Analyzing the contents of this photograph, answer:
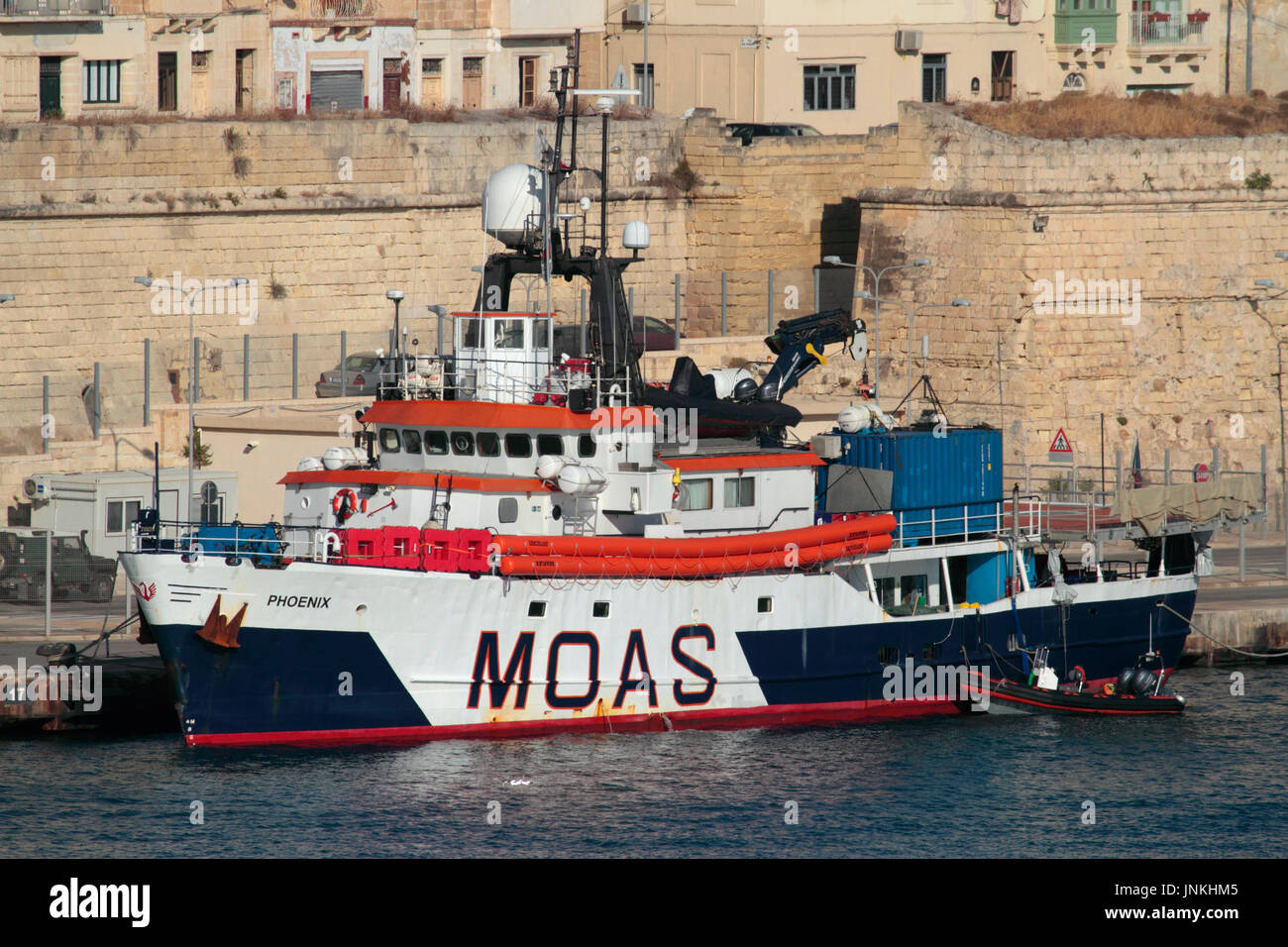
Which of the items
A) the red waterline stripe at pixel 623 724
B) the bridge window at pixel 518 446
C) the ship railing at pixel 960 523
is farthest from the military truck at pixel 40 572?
the ship railing at pixel 960 523

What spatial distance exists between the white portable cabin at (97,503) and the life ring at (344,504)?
24.9 ft

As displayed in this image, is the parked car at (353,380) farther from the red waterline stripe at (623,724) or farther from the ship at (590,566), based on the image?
the red waterline stripe at (623,724)

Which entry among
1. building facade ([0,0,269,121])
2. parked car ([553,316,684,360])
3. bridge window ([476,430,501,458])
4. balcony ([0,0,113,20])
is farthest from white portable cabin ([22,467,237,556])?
balcony ([0,0,113,20])

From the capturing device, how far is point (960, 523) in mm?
41000

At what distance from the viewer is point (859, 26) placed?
232ft

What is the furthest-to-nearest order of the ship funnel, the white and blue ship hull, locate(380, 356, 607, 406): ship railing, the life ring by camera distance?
the ship funnel → locate(380, 356, 607, 406): ship railing → the life ring → the white and blue ship hull

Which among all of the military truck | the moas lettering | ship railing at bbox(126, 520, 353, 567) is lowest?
the moas lettering

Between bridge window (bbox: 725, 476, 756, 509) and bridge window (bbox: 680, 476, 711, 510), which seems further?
bridge window (bbox: 725, 476, 756, 509)

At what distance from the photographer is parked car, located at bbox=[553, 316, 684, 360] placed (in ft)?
186

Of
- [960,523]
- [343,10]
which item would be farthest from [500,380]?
[343,10]

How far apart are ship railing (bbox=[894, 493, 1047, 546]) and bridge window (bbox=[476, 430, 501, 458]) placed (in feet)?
24.8

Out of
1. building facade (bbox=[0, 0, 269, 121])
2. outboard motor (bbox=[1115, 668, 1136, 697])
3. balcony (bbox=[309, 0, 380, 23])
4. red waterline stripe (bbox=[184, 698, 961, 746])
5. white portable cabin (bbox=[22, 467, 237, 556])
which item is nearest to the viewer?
red waterline stripe (bbox=[184, 698, 961, 746])

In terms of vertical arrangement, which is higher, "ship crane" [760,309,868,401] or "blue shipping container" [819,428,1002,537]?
"ship crane" [760,309,868,401]

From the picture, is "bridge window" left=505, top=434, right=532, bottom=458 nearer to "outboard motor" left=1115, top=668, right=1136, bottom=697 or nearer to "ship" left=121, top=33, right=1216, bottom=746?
"ship" left=121, top=33, right=1216, bottom=746
